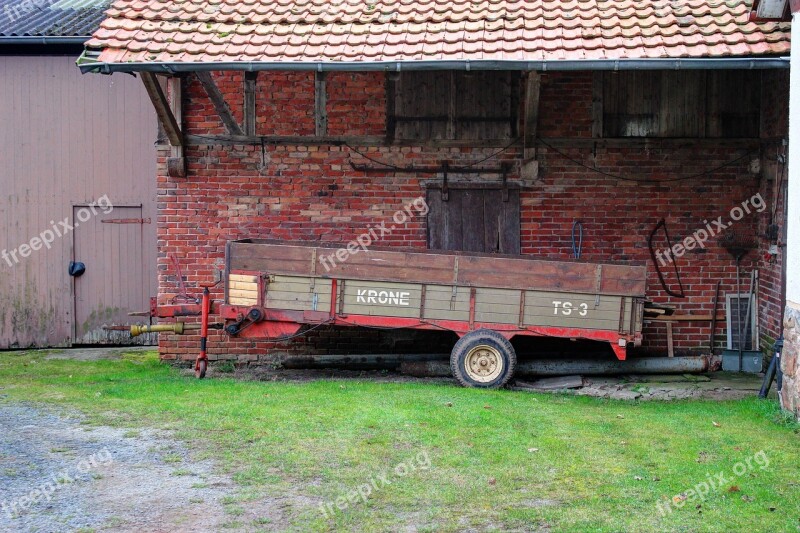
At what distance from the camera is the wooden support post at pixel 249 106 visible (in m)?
10.8

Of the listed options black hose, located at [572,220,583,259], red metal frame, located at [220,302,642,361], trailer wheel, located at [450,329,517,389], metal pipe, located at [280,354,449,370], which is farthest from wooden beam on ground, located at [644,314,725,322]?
metal pipe, located at [280,354,449,370]

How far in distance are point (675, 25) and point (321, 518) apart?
21.1 feet

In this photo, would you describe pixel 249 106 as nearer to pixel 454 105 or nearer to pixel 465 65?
pixel 454 105

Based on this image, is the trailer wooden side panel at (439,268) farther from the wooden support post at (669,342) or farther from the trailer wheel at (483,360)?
the wooden support post at (669,342)

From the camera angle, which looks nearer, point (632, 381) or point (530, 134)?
point (632, 381)

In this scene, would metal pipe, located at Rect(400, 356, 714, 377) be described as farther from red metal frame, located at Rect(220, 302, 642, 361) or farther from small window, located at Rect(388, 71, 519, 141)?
small window, located at Rect(388, 71, 519, 141)

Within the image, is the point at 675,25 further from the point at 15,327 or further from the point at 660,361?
the point at 15,327

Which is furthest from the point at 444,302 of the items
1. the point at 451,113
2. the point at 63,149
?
the point at 63,149

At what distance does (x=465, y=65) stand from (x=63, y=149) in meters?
6.43

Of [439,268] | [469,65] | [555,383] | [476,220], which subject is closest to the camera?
[469,65]

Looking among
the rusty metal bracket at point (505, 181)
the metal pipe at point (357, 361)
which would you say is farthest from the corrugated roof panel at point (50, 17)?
the rusty metal bracket at point (505, 181)

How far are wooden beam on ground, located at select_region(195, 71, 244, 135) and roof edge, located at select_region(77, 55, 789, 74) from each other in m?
0.70

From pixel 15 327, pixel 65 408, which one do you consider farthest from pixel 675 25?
pixel 15 327

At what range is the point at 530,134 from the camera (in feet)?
34.7
